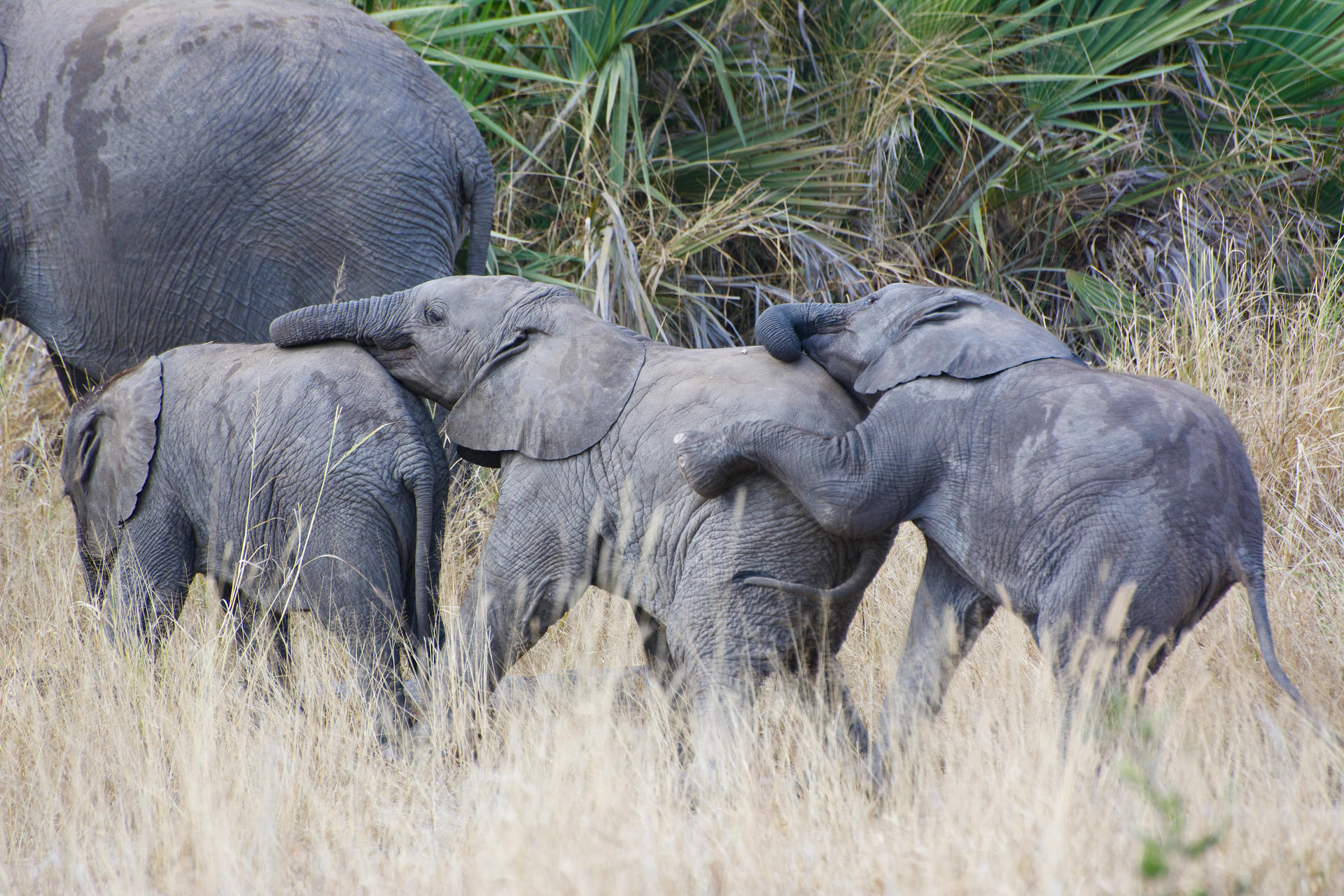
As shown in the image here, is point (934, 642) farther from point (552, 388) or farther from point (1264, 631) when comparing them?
point (552, 388)

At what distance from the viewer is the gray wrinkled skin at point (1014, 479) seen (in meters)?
2.94

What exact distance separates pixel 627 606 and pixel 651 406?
4.69ft

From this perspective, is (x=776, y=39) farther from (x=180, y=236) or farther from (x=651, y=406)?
(x=651, y=406)

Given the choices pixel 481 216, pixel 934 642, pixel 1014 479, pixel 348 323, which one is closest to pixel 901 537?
pixel 934 642

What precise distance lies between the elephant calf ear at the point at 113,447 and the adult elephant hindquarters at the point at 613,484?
0.45 m

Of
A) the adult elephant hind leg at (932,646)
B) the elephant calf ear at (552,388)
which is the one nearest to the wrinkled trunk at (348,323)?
the elephant calf ear at (552,388)

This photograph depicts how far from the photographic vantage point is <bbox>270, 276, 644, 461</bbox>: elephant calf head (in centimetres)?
362

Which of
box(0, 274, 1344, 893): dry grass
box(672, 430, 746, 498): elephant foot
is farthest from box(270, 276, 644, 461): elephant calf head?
box(0, 274, 1344, 893): dry grass

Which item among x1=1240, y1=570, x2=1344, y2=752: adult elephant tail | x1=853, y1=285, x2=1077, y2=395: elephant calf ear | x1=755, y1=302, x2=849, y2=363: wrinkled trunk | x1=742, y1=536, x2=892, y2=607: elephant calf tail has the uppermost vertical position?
x1=853, y1=285, x2=1077, y2=395: elephant calf ear

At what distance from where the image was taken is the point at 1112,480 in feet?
9.69

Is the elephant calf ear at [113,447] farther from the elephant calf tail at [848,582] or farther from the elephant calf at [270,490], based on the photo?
the elephant calf tail at [848,582]

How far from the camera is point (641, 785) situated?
3008 millimetres

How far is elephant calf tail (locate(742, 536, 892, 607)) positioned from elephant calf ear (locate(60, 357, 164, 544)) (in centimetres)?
180

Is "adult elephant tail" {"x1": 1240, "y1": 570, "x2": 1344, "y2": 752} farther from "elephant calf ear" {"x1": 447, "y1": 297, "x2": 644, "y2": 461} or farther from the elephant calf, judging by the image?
the elephant calf
